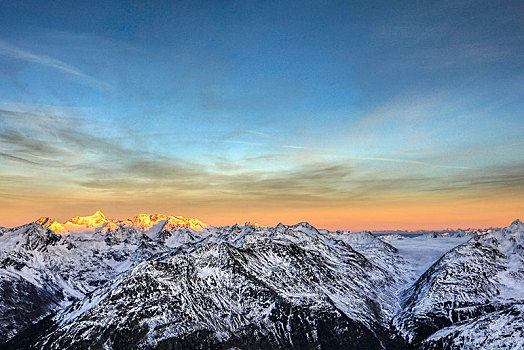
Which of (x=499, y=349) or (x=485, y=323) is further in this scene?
(x=485, y=323)

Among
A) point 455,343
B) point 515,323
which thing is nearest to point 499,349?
point 515,323

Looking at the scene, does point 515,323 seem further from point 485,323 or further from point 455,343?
point 455,343

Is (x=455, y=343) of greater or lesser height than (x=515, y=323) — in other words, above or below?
below

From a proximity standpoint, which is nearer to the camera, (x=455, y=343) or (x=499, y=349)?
(x=499, y=349)

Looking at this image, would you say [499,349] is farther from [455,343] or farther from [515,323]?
[455,343]

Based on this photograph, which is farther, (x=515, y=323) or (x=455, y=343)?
(x=455, y=343)

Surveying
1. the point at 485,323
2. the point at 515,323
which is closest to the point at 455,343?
the point at 485,323
